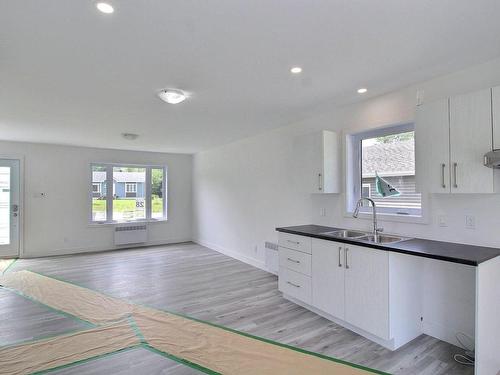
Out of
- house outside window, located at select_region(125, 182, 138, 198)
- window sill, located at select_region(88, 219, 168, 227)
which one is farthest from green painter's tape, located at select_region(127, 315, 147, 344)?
house outside window, located at select_region(125, 182, 138, 198)

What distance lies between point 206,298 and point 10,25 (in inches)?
128

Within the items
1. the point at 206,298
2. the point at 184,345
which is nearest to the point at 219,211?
the point at 206,298

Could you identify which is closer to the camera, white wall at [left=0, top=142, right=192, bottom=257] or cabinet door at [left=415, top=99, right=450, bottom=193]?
cabinet door at [left=415, top=99, right=450, bottom=193]

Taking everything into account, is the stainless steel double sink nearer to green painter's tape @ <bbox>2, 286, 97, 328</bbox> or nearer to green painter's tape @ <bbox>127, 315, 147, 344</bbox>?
green painter's tape @ <bbox>127, 315, 147, 344</bbox>

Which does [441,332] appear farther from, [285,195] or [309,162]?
[285,195]

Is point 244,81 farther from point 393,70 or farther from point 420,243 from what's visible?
point 420,243

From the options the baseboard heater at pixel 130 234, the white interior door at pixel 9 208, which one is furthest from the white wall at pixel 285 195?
the white interior door at pixel 9 208

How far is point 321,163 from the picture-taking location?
3.59m

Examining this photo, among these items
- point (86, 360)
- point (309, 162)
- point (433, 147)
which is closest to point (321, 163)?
point (309, 162)

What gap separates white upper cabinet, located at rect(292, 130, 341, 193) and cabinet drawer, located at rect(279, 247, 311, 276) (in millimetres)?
808

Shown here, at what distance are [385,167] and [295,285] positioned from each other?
1715 mm

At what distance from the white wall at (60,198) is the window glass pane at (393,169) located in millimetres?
5634

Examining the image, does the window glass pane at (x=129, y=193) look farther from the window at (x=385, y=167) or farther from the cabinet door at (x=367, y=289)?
the cabinet door at (x=367, y=289)

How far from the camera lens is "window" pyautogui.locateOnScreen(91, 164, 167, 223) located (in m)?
6.94
